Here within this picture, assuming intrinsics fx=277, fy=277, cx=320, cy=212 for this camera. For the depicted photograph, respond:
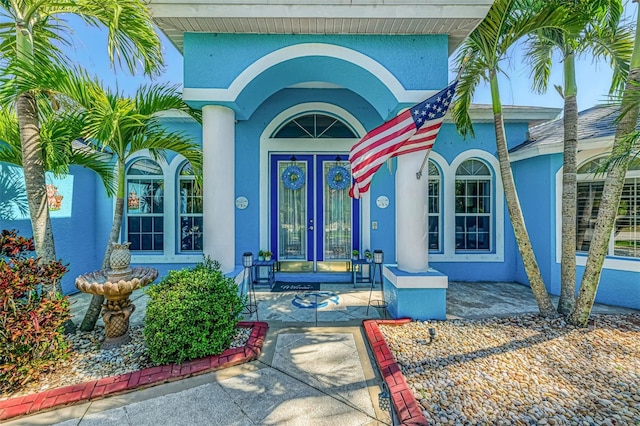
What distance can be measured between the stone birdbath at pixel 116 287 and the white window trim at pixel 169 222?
3.49m

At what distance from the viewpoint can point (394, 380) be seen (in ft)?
10.6

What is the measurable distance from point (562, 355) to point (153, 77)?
7346mm

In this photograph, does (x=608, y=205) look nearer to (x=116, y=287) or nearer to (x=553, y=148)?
(x=553, y=148)

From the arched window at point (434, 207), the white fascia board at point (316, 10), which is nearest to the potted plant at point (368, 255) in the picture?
the arched window at point (434, 207)

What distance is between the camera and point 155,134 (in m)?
4.57

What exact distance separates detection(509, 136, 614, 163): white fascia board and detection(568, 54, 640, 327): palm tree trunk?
1.70m

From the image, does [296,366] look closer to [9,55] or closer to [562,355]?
[562,355]

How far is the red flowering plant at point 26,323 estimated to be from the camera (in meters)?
3.09

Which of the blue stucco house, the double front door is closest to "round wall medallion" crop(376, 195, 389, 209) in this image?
the blue stucco house

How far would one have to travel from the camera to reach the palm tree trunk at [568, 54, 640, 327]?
4.13m

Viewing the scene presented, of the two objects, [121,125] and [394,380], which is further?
[121,125]

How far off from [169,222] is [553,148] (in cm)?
973

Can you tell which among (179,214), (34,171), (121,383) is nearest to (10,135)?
(34,171)

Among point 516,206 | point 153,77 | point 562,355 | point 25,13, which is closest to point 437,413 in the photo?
point 562,355
